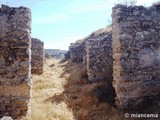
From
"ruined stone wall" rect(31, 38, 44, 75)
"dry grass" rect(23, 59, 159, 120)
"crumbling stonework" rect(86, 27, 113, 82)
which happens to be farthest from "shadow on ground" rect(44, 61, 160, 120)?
"ruined stone wall" rect(31, 38, 44, 75)

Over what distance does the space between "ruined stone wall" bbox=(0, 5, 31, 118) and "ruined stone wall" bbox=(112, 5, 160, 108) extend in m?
2.77

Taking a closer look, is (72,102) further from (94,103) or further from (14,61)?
(14,61)

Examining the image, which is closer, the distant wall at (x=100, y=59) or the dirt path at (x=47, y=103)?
the dirt path at (x=47, y=103)

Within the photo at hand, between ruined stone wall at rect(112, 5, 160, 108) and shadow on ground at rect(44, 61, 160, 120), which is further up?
ruined stone wall at rect(112, 5, 160, 108)

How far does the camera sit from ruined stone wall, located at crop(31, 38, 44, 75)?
1666 cm

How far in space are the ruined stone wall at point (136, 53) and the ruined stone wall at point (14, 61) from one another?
2771 mm

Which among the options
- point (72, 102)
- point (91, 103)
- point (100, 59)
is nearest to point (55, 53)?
point (100, 59)

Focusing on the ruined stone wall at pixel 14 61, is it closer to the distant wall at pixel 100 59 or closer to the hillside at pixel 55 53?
the distant wall at pixel 100 59

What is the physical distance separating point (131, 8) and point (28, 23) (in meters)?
3.18

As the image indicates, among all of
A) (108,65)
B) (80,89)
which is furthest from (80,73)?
(80,89)

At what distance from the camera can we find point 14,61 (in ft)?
24.8

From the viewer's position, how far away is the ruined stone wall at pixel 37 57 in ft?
54.7

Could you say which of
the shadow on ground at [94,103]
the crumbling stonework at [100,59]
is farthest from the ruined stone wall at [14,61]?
the crumbling stonework at [100,59]

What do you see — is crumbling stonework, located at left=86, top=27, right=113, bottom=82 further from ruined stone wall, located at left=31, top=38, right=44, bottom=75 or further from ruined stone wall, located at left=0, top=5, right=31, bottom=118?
ruined stone wall, located at left=0, top=5, right=31, bottom=118
